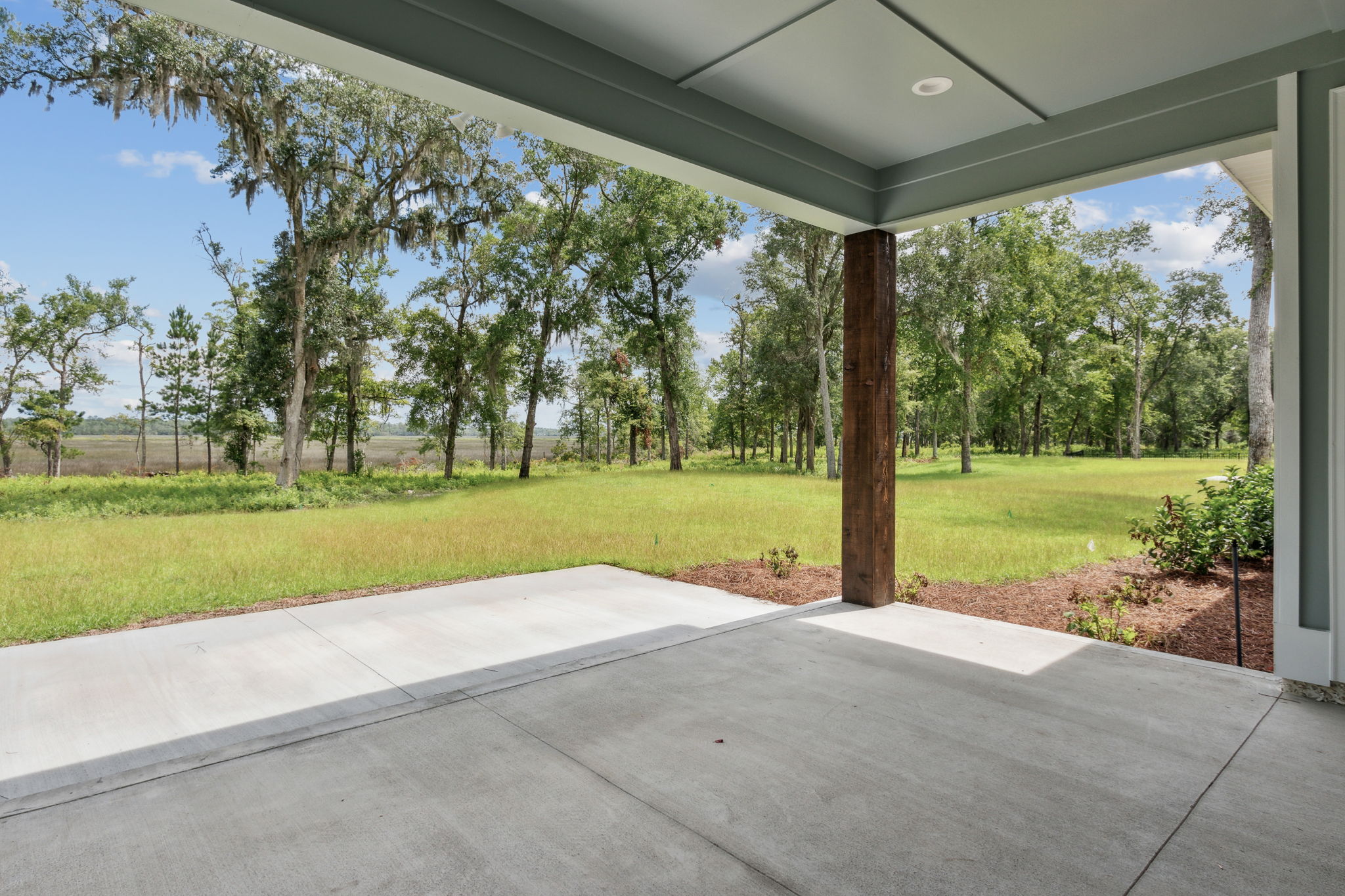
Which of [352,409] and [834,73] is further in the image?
[352,409]

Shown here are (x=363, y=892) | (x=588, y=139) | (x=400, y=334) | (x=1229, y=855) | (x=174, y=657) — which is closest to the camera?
(x=363, y=892)

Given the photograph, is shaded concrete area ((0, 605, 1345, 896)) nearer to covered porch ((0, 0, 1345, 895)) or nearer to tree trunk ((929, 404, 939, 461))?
covered porch ((0, 0, 1345, 895))

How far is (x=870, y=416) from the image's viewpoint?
12.4 ft

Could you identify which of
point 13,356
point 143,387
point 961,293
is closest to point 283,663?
point 13,356

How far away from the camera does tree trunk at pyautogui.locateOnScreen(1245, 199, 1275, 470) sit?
668 centimetres

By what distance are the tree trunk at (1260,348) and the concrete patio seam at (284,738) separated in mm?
6904

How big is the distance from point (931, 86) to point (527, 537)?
18.1 ft

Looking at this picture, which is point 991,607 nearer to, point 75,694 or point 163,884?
point 163,884

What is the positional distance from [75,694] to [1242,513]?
6.69 m

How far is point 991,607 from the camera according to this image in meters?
4.53

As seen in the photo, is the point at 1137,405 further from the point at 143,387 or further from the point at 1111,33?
the point at 143,387

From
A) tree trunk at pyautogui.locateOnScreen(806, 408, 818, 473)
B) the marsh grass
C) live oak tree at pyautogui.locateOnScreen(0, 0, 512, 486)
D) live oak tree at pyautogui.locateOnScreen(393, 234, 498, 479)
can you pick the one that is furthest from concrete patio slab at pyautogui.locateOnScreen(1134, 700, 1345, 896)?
tree trunk at pyautogui.locateOnScreen(806, 408, 818, 473)

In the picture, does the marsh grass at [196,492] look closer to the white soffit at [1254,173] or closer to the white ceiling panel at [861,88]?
the white ceiling panel at [861,88]

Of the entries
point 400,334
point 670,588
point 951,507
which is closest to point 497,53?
point 670,588
